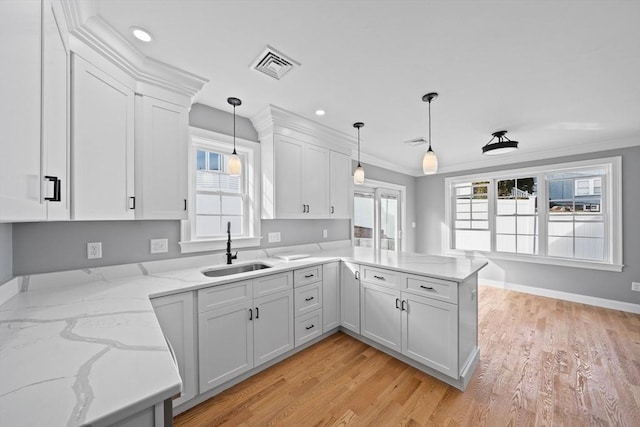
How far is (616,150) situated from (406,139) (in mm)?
3092

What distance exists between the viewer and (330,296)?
9.12 ft

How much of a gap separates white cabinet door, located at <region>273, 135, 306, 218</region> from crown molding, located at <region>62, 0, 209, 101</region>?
100 centimetres

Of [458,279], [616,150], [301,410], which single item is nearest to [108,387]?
[301,410]

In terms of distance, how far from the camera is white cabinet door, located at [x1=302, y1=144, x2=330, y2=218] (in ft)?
10.1

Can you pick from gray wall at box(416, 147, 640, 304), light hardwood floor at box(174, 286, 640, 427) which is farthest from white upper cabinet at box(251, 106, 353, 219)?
gray wall at box(416, 147, 640, 304)

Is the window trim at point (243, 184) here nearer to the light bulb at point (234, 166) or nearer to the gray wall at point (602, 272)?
the light bulb at point (234, 166)

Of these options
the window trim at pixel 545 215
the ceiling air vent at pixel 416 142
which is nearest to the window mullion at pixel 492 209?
the window trim at pixel 545 215

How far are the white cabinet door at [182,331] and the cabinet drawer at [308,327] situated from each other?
3.16 ft

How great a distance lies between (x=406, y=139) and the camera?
3.65 m

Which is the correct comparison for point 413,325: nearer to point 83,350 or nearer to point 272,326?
point 272,326

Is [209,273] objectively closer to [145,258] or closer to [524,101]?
[145,258]

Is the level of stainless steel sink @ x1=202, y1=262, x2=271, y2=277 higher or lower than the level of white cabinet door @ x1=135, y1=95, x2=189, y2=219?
lower

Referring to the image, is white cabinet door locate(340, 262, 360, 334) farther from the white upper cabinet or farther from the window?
the window

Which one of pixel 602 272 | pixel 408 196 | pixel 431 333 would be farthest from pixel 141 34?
pixel 602 272
